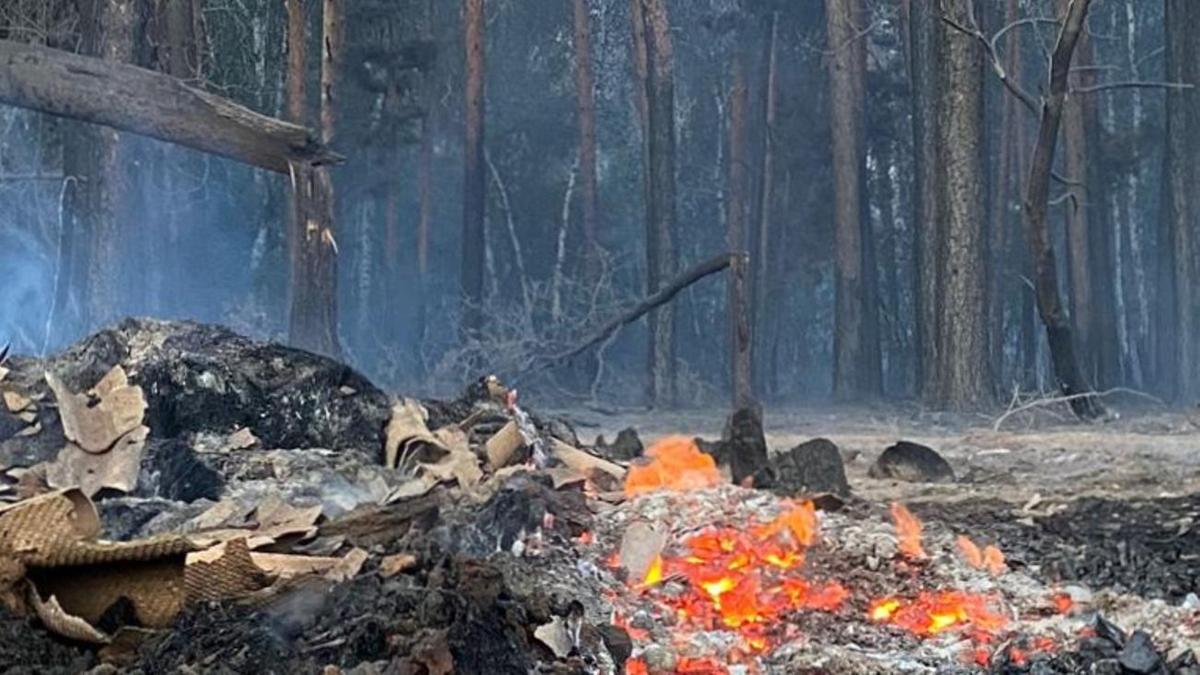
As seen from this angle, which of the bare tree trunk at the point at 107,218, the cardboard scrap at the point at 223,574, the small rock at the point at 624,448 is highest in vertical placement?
the bare tree trunk at the point at 107,218

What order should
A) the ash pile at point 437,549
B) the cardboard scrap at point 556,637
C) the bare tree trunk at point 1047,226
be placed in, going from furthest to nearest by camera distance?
the bare tree trunk at point 1047,226, the cardboard scrap at point 556,637, the ash pile at point 437,549

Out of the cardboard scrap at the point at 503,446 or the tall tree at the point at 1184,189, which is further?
the tall tree at the point at 1184,189

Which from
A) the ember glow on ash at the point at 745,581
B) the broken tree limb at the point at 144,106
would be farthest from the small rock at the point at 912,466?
the broken tree limb at the point at 144,106

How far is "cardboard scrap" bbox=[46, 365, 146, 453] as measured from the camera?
8391mm

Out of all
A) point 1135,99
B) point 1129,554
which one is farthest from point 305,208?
point 1135,99

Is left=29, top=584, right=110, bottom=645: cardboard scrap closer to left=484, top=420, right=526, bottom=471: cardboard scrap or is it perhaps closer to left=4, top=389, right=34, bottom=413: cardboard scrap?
left=4, top=389, right=34, bottom=413: cardboard scrap

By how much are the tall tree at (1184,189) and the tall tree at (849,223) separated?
13.6ft

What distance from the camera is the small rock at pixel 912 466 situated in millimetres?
10534

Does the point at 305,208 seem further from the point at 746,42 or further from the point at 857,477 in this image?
the point at 746,42

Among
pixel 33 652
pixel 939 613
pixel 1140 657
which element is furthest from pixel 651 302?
pixel 33 652

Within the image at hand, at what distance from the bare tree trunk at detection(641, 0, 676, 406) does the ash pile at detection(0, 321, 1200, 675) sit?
1147cm

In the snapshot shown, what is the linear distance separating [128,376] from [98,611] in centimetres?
408

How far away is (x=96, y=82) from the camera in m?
11.2

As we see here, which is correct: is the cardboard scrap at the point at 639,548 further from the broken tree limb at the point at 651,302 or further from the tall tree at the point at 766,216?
the tall tree at the point at 766,216
